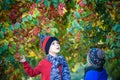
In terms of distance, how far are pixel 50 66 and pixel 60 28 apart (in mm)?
1219

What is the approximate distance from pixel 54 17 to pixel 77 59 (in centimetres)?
77

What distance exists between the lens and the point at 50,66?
205 inches

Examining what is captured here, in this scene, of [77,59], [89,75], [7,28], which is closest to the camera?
[89,75]

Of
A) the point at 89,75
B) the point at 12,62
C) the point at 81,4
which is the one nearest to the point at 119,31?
the point at 81,4

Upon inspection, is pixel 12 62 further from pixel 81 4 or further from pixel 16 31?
pixel 81 4

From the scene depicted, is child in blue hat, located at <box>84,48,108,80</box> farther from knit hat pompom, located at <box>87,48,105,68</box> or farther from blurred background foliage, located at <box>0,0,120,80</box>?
blurred background foliage, located at <box>0,0,120,80</box>

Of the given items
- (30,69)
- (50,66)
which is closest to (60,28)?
(50,66)

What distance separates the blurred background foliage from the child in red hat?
690 millimetres

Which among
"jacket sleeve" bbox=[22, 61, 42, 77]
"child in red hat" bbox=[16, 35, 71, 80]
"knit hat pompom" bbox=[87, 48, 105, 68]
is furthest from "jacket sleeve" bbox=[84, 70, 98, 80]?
"jacket sleeve" bbox=[22, 61, 42, 77]

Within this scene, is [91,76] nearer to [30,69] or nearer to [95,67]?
[95,67]

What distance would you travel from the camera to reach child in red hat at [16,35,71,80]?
5164 millimetres

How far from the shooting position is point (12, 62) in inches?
237

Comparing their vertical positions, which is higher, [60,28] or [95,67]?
[60,28]

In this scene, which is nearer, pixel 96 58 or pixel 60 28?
pixel 96 58
